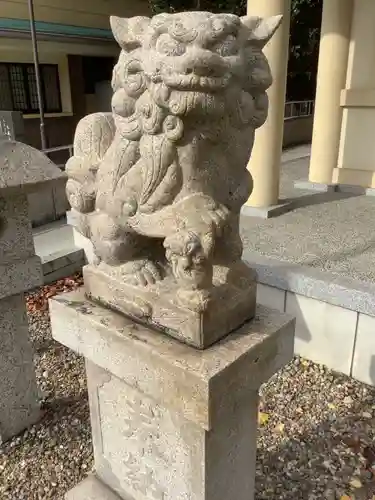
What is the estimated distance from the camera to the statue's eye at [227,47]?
1285 mm

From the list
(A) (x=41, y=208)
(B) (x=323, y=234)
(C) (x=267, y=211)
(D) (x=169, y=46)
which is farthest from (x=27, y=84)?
(D) (x=169, y=46)

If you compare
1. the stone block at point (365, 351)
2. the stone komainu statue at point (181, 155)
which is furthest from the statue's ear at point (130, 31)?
the stone block at point (365, 351)

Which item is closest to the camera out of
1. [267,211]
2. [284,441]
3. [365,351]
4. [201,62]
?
[201,62]

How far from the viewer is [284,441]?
8.68 feet

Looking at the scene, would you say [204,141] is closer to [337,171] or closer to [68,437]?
[68,437]

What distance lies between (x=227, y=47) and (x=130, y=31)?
1.12 ft

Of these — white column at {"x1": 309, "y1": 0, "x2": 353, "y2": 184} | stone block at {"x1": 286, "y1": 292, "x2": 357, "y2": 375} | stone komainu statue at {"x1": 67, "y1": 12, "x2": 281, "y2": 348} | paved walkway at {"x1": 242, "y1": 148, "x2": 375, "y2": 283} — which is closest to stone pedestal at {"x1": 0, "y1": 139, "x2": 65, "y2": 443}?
stone komainu statue at {"x1": 67, "y1": 12, "x2": 281, "y2": 348}

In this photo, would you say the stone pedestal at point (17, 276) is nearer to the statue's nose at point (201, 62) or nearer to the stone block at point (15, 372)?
the stone block at point (15, 372)

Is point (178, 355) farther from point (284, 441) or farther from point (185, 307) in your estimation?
point (284, 441)

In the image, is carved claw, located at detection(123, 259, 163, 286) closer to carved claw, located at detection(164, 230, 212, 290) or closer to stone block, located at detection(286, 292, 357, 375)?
carved claw, located at detection(164, 230, 212, 290)

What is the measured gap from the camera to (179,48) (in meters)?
1.27

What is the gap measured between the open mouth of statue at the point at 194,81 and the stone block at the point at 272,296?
2235 millimetres

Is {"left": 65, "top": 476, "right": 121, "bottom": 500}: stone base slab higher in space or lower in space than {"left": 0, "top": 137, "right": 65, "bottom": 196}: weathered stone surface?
lower

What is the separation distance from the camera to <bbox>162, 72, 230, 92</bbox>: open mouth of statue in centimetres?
126
